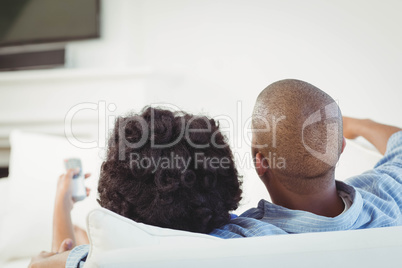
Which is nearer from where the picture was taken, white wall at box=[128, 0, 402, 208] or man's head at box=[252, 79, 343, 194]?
man's head at box=[252, 79, 343, 194]

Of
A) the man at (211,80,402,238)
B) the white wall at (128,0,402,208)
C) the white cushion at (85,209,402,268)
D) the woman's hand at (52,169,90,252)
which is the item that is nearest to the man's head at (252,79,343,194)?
the man at (211,80,402,238)

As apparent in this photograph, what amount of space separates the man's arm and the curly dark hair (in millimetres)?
510

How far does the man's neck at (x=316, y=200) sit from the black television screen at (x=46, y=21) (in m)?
1.51

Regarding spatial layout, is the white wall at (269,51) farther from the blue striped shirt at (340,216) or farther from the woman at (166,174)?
the woman at (166,174)

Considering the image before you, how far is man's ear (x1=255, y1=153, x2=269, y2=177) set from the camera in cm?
70

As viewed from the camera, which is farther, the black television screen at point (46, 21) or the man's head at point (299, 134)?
the black television screen at point (46, 21)

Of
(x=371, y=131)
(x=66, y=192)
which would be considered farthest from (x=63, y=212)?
(x=371, y=131)

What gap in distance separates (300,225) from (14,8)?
1.98m

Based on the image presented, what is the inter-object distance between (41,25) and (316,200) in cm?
181

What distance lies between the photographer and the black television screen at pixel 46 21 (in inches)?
78.7

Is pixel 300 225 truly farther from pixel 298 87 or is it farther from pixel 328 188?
pixel 298 87

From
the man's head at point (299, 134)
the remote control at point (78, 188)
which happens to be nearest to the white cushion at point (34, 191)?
the remote control at point (78, 188)

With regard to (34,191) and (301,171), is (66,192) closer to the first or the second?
(34,191)

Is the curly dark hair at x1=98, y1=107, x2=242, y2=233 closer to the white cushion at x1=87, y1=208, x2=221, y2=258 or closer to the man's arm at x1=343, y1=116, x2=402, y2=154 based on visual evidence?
the white cushion at x1=87, y1=208, x2=221, y2=258
